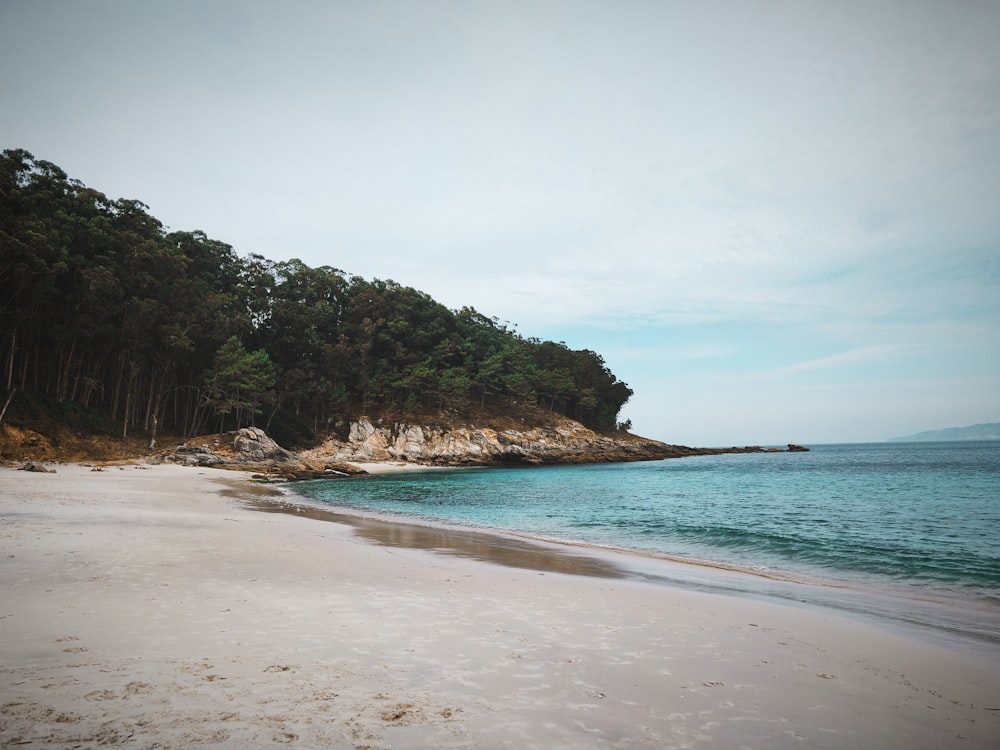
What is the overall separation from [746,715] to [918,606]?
787 centimetres

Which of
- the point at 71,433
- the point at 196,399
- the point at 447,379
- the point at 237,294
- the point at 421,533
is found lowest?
the point at 421,533

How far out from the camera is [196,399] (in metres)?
55.7

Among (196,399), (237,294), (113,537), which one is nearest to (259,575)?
(113,537)

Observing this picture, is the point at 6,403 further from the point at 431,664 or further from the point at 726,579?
the point at 726,579

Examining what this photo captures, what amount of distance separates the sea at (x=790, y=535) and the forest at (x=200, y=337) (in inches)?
980

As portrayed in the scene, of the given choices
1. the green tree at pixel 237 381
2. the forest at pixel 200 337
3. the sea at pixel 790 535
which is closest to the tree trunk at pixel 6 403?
the forest at pixel 200 337

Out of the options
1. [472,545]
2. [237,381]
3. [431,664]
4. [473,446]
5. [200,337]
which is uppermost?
[200,337]

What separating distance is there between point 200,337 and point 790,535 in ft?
181

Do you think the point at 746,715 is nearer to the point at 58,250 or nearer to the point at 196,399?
the point at 58,250

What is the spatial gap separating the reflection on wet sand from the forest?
30.9m

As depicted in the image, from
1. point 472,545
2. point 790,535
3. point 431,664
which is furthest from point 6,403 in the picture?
point 790,535

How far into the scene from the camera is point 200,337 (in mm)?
52312

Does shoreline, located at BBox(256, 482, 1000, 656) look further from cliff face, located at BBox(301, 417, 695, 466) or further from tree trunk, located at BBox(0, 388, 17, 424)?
cliff face, located at BBox(301, 417, 695, 466)

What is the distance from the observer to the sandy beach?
371cm
